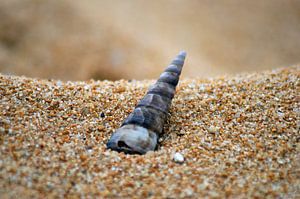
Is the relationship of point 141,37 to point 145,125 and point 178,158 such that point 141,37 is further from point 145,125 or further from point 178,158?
point 178,158

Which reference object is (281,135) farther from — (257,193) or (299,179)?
(257,193)

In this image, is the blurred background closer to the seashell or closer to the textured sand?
the textured sand

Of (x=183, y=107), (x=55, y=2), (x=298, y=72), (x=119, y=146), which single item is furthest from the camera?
(x=55, y=2)

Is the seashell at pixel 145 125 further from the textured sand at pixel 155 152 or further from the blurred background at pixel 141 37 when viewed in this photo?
the blurred background at pixel 141 37

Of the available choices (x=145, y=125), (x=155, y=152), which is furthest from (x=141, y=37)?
(x=155, y=152)

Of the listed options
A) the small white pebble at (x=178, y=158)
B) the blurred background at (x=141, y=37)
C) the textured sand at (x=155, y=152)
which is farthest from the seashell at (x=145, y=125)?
the blurred background at (x=141, y=37)

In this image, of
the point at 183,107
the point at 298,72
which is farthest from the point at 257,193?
the point at 298,72
